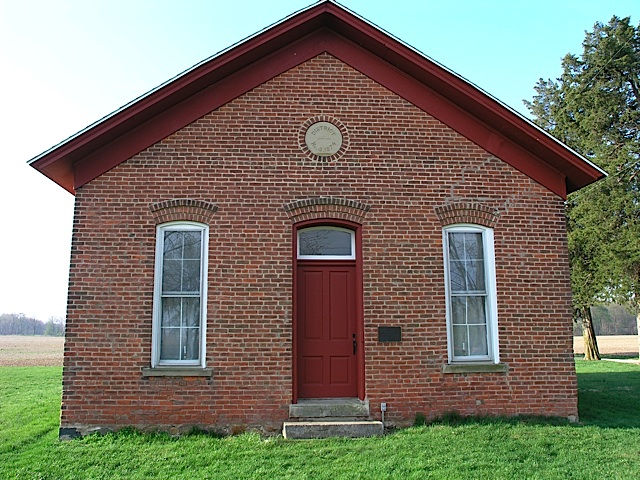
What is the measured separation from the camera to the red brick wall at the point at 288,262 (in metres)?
8.68

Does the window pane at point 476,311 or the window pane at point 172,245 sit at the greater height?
the window pane at point 172,245

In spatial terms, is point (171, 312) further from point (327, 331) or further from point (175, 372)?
point (327, 331)

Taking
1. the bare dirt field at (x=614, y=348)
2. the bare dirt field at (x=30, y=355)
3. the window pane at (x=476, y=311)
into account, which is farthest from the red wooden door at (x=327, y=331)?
the bare dirt field at (x=30, y=355)

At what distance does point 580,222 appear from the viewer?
23.7m

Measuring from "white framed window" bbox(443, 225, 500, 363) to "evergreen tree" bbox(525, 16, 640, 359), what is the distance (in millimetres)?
15120

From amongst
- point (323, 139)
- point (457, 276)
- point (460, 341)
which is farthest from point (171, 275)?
point (460, 341)

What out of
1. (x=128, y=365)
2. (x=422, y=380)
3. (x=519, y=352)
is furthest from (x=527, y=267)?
(x=128, y=365)

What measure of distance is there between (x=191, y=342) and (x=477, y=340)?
4757mm

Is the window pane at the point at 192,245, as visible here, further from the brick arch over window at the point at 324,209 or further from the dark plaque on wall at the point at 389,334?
the dark plaque on wall at the point at 389,334

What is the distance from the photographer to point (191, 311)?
905 cm

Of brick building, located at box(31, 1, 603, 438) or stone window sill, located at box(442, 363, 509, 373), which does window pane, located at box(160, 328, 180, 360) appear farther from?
stone window sill, located at box(442, 363, 509, 373)

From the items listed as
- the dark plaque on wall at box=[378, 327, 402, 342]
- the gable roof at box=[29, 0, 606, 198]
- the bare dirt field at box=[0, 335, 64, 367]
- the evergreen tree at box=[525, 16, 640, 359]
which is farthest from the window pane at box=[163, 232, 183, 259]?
the bare dirt field at box=[0, 335, 64, 367]

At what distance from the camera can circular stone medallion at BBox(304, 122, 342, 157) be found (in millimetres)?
9547

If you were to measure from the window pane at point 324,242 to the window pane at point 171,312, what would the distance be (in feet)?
7.33
